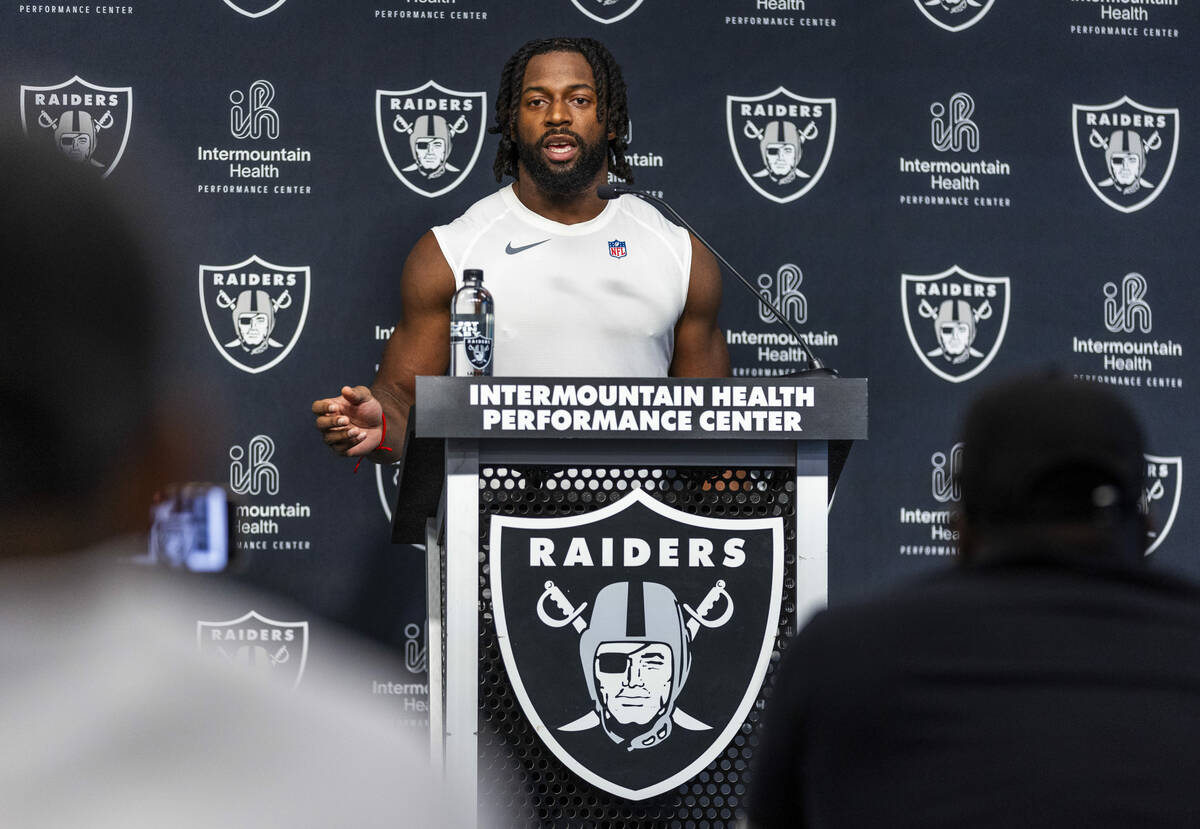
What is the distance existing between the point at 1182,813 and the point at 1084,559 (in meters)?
0.18

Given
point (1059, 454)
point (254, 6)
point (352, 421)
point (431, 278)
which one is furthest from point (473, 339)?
point (254, 6)

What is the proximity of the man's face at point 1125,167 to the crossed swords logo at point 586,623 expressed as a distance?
2437mm

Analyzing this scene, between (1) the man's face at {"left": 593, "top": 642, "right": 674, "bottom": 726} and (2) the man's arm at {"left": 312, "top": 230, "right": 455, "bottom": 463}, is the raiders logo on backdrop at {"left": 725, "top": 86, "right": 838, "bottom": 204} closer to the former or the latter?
(2) the man's arm at {"left": 312, "top": 230, "right": 455, "bottom": 463}

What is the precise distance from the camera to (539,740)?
2055 mm

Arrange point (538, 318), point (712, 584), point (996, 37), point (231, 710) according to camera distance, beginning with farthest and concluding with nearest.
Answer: point (996, 37) → point (538, 318) → point (712, 584) → point (231, 710)

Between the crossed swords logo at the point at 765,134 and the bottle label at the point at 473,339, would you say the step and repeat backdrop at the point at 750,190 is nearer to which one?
the crossed swords logo at the point at 765,134

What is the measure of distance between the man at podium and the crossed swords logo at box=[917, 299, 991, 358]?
2.72 ft

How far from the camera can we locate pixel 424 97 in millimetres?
3828

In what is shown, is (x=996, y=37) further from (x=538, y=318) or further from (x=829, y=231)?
(x=538, y=318)

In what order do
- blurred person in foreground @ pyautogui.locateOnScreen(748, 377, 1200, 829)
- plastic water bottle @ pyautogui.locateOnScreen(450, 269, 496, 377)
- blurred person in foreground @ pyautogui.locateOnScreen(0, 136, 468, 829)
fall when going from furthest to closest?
plastic water bottle @ pyautogui.locateOnScreen(450, 269, 496, 377)
blurred person in foreground @ pyautogui.locateOnScreen(748, 377, 1200, 829)
blurred person in foreground @ pyautogui.locateOnScreen(0, 136, 468, 829)

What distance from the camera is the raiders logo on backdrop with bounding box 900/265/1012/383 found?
388cm

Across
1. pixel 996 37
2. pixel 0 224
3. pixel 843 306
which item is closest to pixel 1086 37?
pixel 996 37

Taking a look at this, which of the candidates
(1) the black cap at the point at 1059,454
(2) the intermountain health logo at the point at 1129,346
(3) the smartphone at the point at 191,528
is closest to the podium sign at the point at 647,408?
(1) the black cap at the point at 1059,454

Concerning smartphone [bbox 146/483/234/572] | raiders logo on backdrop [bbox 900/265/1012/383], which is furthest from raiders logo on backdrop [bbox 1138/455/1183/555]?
smartphone [bbox 146/483/234/572]
